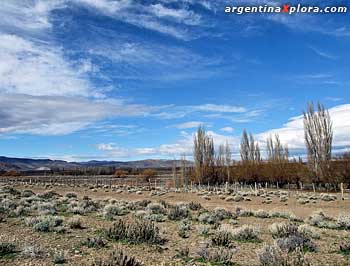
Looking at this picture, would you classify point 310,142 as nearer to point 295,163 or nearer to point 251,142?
point 295,163

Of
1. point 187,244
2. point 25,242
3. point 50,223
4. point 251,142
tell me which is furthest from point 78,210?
point 251,142

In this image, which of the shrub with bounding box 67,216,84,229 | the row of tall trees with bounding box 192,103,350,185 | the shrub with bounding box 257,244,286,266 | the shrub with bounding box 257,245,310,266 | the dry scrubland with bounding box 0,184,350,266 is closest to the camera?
the shrub with bounding box 257,245,310,266

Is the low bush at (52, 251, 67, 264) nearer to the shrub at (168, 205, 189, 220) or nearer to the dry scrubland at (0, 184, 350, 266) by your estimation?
the dry scrubland at (0, 184, 350, 266)

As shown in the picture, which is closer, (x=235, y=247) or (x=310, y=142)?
(x=235, y=247)

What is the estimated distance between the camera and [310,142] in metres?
46.0

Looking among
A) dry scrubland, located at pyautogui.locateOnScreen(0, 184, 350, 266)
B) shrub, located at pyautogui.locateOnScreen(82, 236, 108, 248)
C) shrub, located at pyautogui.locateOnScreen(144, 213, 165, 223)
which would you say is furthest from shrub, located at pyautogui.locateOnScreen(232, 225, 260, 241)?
shrub, located at pyautogui.locateOnScreen(144, 213, 165, 223)

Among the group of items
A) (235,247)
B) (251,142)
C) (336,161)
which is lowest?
(235,247)

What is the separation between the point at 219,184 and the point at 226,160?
5324mm

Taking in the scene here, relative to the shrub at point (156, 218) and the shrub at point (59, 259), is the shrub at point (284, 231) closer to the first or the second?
the shrub at point (156, 218)

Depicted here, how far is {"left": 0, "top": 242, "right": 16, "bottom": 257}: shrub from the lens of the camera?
338 inches

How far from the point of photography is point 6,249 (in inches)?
342

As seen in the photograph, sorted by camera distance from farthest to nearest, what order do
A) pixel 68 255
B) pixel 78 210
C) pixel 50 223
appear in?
1. pixel 78 210
2. pixel 50 223
3. pixel 68 255

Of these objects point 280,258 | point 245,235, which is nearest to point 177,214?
point 245,235

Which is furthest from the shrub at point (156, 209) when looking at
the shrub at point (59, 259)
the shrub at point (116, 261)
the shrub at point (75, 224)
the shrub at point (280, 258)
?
the shrub at point (116, 261)
